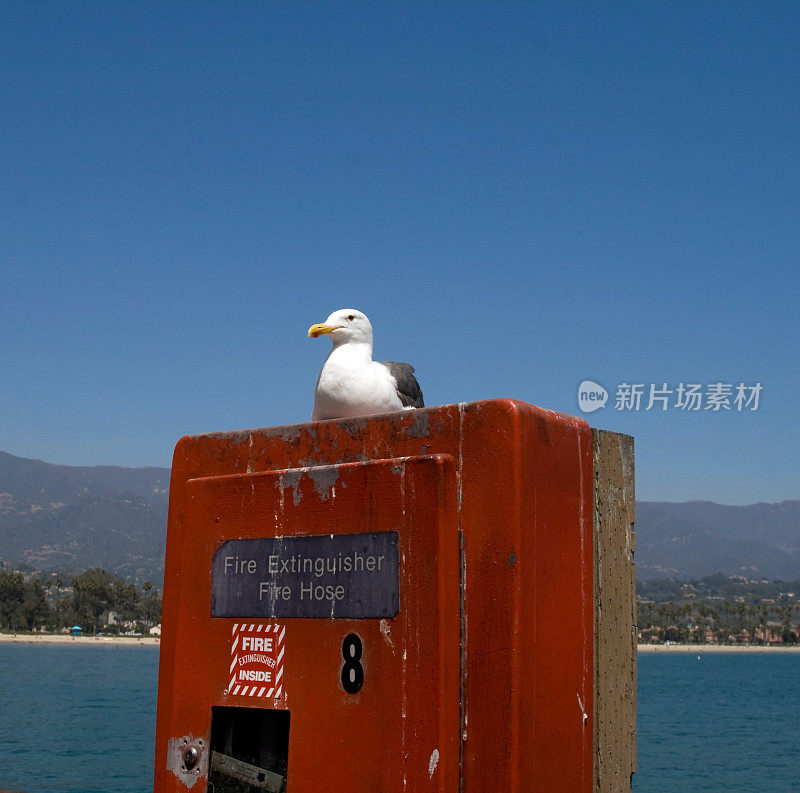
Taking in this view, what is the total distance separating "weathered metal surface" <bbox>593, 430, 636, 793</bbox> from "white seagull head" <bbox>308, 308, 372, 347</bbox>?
159cm

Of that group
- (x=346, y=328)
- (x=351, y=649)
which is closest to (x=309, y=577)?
(x=351, y=649)

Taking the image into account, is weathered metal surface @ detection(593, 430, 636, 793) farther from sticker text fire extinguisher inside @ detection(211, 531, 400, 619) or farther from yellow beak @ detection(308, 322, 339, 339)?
yellow beak @ detection(308, 322, 339, 339)

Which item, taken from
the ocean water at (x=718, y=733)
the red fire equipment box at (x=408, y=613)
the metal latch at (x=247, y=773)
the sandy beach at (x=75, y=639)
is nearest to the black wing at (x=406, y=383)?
the red fire equipment box at (x=408, y=613)

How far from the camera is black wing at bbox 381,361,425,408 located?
4102 millimetres

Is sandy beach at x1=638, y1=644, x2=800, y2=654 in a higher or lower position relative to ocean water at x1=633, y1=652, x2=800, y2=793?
lower

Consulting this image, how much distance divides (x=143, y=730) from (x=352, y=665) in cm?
5002

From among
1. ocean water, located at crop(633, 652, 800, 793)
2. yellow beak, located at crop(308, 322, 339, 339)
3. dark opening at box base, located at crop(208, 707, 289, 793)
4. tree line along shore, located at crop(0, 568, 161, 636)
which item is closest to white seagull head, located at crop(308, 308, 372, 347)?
yellow beak, located at crop(308, 322, 339, 339)

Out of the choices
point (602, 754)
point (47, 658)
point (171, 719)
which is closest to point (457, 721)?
point (602, 754)

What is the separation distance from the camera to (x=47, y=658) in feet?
339

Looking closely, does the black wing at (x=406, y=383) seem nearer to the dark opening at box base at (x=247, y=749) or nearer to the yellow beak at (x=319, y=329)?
the yellow beak at (x=319, y=329)

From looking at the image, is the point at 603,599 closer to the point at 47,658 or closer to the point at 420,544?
the point at 420,544

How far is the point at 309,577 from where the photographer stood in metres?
2.99

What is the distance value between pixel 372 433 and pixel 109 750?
42992 millimetres

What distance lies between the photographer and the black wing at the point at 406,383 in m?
4.10
